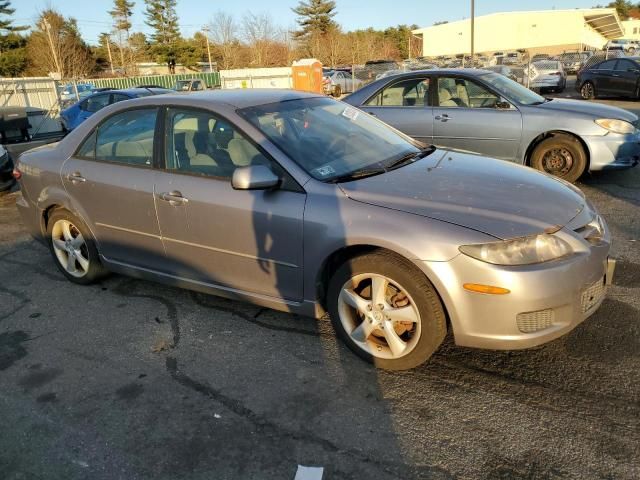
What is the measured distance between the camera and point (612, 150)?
625 centimetres

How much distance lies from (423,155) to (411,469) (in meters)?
2.24

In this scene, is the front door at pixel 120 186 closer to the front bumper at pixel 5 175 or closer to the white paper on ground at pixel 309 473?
the white paper on ground at pixel 309 473

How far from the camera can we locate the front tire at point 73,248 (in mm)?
4168

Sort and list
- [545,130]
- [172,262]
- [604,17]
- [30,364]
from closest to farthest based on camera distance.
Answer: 1. [30,364]
2. [172,262]
3. [545,130]
4. [604,17]

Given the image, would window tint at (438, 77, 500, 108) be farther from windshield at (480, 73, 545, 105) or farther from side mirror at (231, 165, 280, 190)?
side mirror at (231, 165, 280, 190)

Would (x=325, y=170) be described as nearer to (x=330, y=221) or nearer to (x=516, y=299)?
(x=330, y=221)

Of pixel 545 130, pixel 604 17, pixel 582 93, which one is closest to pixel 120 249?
pixel 545 130

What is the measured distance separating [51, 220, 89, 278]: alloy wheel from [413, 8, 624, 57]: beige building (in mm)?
62046

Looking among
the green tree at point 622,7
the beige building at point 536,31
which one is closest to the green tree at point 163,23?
the beige building at point 536,31

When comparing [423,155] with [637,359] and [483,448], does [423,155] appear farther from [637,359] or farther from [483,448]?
[483,448]

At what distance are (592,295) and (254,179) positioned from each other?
199 centimetres

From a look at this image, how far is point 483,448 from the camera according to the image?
7.64ft

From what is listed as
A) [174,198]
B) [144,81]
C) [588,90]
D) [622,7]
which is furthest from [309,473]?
[622,7]

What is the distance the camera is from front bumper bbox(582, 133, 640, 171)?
6234 millimetres
